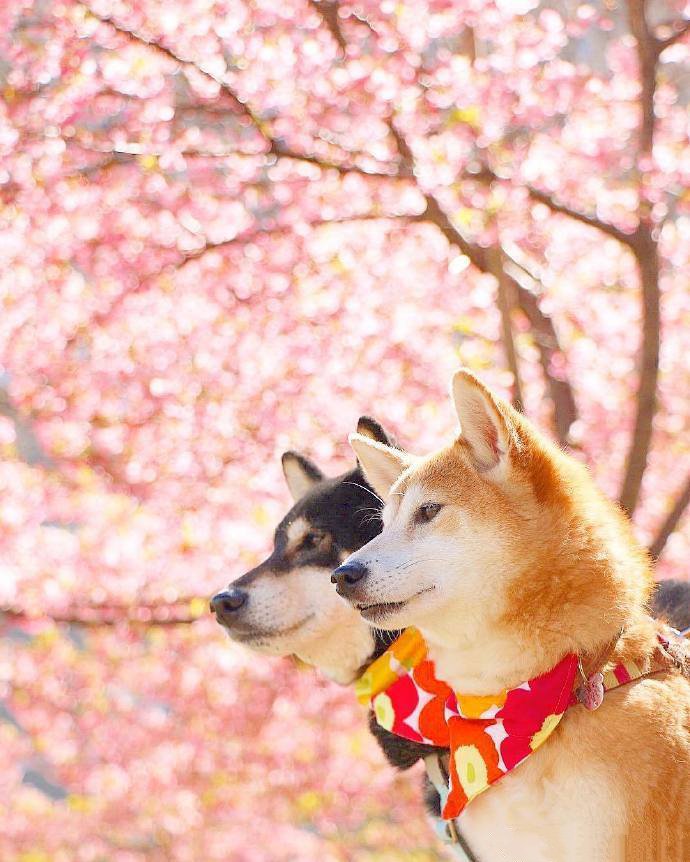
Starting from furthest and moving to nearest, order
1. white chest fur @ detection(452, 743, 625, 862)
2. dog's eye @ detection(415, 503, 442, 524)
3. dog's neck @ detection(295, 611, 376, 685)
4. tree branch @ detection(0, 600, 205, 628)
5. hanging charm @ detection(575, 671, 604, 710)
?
tree branch @ detection(0, 600, 205, 628) < dog's neck @ detection(295, 611, 376, 685) < dog's eye @ detection(415, 503, 442, 524) < hanging charm @ detection(575, 671, 604, 710) < white chest fur @ detection(452, 743, 625, 862)

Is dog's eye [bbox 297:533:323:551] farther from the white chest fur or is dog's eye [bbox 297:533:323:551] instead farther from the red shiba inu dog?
the white chest fur

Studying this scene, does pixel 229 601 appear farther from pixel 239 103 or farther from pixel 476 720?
pixel 239 103

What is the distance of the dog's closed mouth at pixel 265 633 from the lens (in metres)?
3.21

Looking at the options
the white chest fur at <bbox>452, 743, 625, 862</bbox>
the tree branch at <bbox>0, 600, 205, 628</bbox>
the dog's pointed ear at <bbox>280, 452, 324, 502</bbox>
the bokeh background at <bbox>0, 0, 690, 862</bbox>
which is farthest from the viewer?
the tree branch at <bbox>0, 600, 205, 628</bbox>

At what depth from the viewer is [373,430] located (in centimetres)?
323

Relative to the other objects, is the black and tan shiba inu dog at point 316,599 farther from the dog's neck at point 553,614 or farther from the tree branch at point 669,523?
the tree branch at point 669,523

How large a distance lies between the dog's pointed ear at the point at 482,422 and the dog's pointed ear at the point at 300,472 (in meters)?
1.39

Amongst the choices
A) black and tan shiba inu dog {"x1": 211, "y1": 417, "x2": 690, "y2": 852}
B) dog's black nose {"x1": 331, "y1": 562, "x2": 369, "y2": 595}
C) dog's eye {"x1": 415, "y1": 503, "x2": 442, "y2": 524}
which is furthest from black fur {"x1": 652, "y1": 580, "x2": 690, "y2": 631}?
dog's black nose {"x1": 331, "y1": 562, "x2": 369, "y2": 595}

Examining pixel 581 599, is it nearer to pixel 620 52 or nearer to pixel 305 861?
pixel 620 52

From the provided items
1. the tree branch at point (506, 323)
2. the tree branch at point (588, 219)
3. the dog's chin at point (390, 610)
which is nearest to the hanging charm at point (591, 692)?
the dog's chin at point (390, 610)

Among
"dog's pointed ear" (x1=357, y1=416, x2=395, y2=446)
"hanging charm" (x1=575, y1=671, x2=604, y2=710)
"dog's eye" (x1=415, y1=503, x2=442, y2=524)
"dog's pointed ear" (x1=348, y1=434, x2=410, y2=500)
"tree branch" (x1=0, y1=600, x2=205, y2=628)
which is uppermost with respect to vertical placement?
"dog's eye" (x1=415, y1=503, x2=442, y2=524)

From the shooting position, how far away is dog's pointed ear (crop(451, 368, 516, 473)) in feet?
7.58

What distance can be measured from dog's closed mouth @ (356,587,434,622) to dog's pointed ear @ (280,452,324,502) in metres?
1.41

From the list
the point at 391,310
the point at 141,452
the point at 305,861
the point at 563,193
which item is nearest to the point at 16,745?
the point at 305,861
